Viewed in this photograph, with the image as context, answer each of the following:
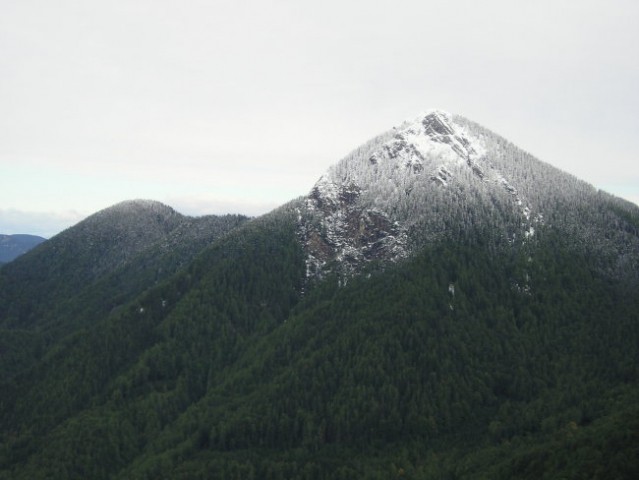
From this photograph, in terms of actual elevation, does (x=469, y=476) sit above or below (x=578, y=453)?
below

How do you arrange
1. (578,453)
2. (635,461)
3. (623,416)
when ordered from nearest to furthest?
1. (635,461)
2. (578,453)
3. (623,416)

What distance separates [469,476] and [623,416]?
206 ft

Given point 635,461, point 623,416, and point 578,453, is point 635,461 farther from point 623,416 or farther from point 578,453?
point 623,416

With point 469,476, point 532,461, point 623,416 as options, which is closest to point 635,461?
point 532,461

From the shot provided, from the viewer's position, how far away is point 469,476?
19612cm

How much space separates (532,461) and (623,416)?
44.4m

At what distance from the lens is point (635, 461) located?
150m

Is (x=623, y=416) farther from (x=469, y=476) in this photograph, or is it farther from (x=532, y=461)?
(x=469, y=476)

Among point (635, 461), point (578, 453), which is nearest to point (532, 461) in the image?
point (578, 453)

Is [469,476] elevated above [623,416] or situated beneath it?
situated beneath

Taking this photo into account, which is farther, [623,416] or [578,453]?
[623,416]

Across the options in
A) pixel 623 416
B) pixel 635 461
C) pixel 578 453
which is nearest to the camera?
pixel 635 461

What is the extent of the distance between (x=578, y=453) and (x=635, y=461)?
22.2 meters

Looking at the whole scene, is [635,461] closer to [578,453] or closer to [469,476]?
[578,453]
